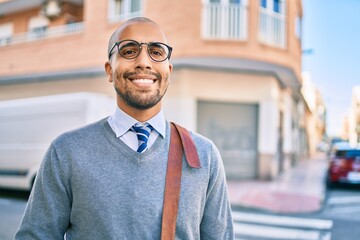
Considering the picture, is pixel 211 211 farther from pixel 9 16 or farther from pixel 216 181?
pixel 9 16

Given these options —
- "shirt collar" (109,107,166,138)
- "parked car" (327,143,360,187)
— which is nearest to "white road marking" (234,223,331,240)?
"shirt collar" (109,107,166,138)

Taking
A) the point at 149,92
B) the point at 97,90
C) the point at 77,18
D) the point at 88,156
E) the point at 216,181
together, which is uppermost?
the point at 77,18

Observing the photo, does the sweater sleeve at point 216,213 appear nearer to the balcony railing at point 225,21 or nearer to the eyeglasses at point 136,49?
the eyeglasses at point 136,49

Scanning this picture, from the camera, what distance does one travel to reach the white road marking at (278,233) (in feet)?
18.7

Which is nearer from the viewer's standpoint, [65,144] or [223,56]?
[65,144]

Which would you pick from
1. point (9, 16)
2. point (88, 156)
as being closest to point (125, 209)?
point (88, 156)

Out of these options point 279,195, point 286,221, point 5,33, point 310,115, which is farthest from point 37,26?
point 310,115

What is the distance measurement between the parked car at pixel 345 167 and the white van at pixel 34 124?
7.49 meters

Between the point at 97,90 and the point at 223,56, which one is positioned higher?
the point at 223,56

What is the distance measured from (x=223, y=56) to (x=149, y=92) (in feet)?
30.8

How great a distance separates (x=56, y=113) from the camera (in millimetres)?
7855

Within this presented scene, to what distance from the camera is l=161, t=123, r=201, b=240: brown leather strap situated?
1.26 meters

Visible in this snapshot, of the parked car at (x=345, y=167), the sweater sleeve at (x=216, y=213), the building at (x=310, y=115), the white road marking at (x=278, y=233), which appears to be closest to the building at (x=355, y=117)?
the building at (x=310, y=115)

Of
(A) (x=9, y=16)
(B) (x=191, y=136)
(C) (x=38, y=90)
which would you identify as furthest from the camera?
(A) (x=9, y=16)
